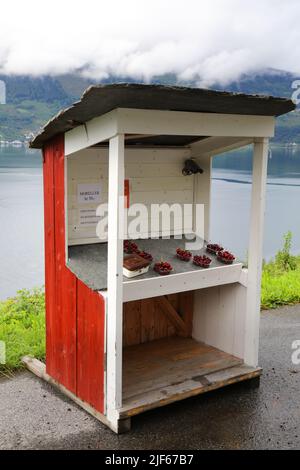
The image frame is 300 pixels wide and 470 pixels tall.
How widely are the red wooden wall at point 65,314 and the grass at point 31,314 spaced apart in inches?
27.7

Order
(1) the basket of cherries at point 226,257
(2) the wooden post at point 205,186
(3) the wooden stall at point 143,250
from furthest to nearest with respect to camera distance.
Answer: (2) the wooden post at point 205,186 < (1) the basket of cherries at point 226,257 < (3) the wooden stall at point 143,250

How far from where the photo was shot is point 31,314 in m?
7.09

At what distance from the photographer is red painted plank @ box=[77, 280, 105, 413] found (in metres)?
4.12

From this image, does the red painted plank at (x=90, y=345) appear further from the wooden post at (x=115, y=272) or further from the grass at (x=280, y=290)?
the grass at (x=280, y=290)

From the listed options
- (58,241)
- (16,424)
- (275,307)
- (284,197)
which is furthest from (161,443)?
(284,197)

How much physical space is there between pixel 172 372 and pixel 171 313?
0.96m

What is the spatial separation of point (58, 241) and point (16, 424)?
5.11 ft

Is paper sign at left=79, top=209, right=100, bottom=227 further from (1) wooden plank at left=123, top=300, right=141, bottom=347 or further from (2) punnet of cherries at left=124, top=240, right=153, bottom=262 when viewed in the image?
(1) wooden plank at left=123, top=300, right=141, bottom=347

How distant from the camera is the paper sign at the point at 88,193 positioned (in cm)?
476

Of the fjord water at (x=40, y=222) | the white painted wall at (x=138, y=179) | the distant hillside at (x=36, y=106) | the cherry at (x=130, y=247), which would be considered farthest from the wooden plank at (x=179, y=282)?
the distant hillside at (x=36, y=106)

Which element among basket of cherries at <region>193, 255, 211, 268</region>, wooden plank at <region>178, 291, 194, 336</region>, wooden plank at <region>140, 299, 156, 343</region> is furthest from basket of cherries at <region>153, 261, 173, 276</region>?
wooden plank at <region>178, 291, 194, 336</region>

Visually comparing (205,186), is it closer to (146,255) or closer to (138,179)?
(138,179)

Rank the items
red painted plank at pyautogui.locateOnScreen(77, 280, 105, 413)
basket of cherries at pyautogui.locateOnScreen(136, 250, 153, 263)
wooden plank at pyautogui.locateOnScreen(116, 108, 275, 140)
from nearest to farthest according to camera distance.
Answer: wooden plank at pyautogui.locateOnScreen(116, 108, 275, 140) → red painted plank at pyautogui.locateOnScreen(77, 280, 105, 413) → basket of cherries at pyautogui.locateOnScreen(136, 250, 153, 263)
